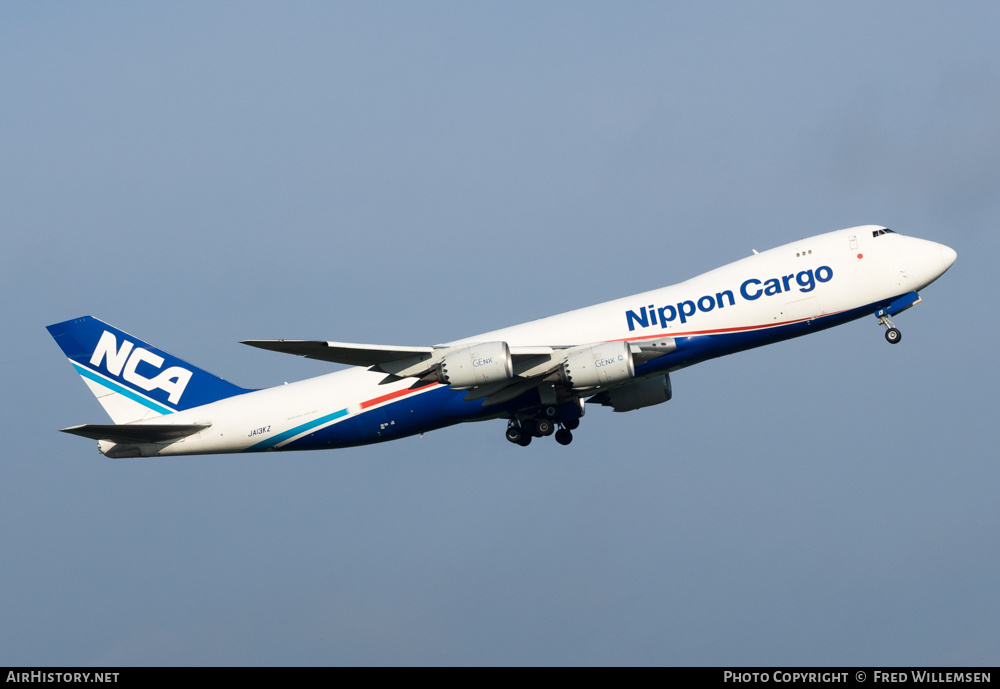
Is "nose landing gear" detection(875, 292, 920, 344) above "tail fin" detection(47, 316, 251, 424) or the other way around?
the other way around

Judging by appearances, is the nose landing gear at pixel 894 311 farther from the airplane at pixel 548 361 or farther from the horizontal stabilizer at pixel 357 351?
the horizontal stabilizer at pixel 357 351

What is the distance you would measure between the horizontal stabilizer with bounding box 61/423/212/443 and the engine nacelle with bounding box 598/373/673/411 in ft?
50.0

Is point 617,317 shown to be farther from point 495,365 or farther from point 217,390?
point 217,390

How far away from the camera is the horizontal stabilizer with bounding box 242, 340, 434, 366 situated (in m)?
36.8

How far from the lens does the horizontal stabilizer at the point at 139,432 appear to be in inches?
1642

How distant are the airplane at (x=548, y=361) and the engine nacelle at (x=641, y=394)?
5 cm

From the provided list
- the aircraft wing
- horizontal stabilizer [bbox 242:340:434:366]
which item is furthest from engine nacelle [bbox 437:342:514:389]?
horizontal stabilizer [bbox 242:340:434:366]

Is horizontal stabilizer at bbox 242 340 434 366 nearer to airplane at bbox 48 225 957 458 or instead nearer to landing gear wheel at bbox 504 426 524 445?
airplane at bbox 48 225 957 458
